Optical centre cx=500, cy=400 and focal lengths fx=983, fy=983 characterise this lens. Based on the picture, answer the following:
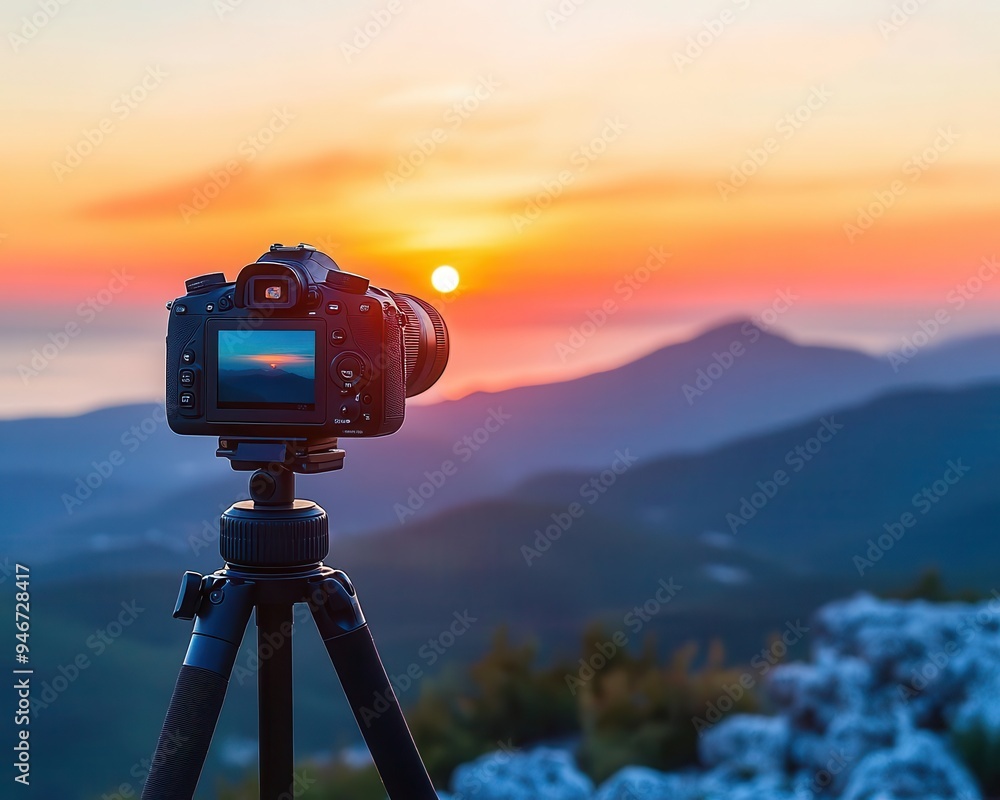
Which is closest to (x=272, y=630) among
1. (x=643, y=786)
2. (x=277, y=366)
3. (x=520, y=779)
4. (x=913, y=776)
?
(x=277, y=366)

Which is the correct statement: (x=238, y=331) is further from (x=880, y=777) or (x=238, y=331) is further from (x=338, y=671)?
(x=880, y=777)

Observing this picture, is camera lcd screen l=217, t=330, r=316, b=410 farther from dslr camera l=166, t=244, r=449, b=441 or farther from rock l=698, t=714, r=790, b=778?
rock l=698, t=714, r=790, b=778

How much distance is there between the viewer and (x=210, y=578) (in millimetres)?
1728

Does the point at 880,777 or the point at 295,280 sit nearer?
the point at 295,280

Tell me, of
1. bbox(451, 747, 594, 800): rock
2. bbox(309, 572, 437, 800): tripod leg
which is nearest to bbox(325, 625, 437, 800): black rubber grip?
bbox(309, 572, 437, 800): tripod leg

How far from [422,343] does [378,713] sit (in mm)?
707

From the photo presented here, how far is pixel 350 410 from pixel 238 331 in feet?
0.75

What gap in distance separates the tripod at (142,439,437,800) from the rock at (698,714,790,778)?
1941 mm

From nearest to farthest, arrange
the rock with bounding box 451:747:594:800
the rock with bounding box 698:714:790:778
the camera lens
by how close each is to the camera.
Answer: the camera lens → the rock with bounding box 451:747:594:800 → the rock with bounding box 698:714:790:778

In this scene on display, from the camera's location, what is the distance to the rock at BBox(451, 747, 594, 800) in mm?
3311

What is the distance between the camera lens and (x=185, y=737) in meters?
1.64

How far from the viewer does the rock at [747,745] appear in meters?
3.42

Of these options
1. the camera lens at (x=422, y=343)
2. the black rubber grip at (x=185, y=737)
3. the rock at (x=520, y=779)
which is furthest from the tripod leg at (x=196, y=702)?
the rock at (x=520, y=779)

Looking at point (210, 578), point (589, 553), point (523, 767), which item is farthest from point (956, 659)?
point (210, 578)
